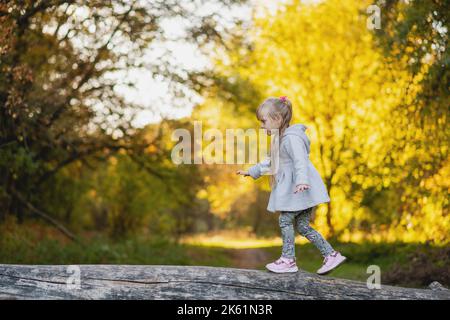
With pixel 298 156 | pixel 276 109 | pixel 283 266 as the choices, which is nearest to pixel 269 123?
pixel 276 109

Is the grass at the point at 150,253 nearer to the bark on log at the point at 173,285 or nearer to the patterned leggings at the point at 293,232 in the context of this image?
the patterned leggings at the point at 293,232

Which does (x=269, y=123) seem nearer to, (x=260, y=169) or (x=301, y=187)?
(x=260, y=169)

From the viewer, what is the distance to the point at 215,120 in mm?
19062

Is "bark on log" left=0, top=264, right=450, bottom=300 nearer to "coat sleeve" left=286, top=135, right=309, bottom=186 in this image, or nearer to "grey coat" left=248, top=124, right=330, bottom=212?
"grey coat" left=248, top=124, right=330, bottom=212

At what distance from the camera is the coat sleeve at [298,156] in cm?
476

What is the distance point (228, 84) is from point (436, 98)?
6498 millimetres

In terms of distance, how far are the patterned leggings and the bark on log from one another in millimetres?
269

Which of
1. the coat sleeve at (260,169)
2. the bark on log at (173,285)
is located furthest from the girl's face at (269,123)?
the bark on log at (173,285)

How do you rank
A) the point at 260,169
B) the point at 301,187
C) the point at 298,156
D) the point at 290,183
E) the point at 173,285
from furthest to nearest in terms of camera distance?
the point at 260,169, the point at 290,183, the point at 298,156, the point at 301,187, the point at 173,285

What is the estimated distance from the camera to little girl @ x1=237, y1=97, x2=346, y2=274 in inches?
191

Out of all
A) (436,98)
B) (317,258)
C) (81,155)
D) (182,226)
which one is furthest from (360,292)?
(182,226)

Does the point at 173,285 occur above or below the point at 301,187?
below

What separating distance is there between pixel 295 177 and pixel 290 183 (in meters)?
0.08
